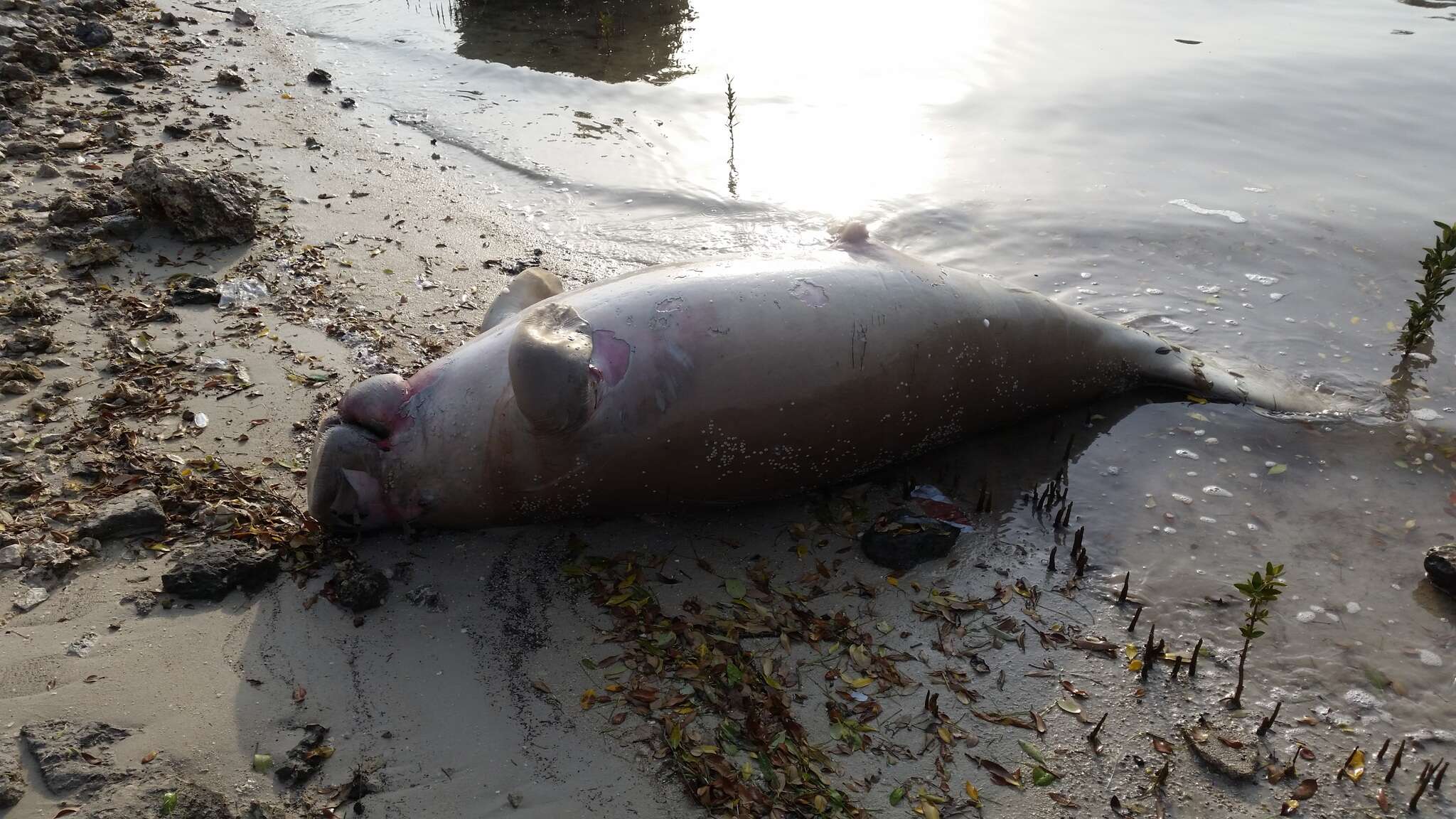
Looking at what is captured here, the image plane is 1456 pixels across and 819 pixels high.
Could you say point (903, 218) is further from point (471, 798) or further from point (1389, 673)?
point (471, 798)

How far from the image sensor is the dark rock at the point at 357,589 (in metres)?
3.72

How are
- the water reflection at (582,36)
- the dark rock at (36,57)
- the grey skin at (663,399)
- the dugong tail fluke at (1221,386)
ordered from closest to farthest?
the grey skin at (663,399), the dugong tail fluke at (1221,386), the dark rock at (36,57), the water reflection at (582,36)

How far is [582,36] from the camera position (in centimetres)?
1230

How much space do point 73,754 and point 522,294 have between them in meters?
2.64

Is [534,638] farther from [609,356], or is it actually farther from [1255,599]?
[1255,599]

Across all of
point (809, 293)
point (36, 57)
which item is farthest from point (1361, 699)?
point (36, 57)

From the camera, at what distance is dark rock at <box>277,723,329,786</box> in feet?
9.91

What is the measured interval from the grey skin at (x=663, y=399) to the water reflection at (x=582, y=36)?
7.18 meters

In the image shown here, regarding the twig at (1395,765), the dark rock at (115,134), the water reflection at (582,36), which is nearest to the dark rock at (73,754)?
the twig at (1395,765)

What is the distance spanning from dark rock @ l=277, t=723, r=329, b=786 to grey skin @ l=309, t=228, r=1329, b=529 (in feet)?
3.39

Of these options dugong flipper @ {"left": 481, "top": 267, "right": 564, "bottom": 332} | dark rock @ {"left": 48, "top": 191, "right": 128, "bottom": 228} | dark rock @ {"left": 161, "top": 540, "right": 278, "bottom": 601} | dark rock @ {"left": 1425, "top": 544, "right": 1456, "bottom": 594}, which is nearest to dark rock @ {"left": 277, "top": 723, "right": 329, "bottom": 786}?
dark rock @ {"left": 161, "top": 540, "right": 278, "bottom": 601}

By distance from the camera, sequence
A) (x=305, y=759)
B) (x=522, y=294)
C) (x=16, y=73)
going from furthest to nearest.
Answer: (x=16, y=73)
(x=522, y=294)
(x=305, y=759)

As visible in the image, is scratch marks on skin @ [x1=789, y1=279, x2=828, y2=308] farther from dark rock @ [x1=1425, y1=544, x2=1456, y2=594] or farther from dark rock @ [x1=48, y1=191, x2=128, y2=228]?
dark rock @ [x1=48, y1=191, x2=128, y2=228]

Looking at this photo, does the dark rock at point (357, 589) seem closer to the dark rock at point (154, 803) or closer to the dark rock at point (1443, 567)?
the dark rock at point (154, 803)
